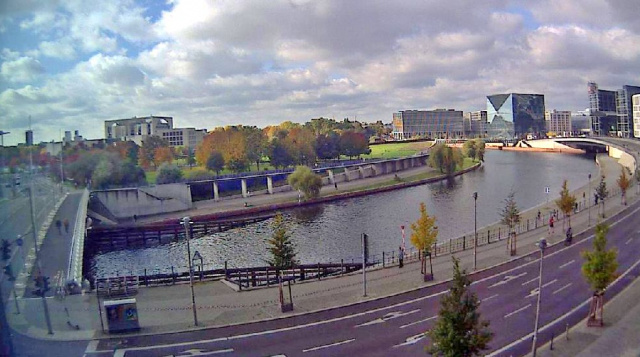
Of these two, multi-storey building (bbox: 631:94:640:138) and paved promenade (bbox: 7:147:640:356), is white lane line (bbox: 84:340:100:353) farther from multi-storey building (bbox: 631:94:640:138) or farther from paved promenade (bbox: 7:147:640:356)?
multi-storey building (bbox: 631:94:640:138)

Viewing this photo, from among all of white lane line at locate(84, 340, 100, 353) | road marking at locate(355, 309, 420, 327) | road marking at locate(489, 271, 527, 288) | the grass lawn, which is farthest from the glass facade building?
white lane line at locate(84, 340, 100, 353)

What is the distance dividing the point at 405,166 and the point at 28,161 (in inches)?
2142

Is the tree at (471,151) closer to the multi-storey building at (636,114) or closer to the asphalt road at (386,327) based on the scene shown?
the multi-storey building at (636,114)

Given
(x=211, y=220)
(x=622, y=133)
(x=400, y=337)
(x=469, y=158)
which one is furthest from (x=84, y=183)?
(x=622, y=133)

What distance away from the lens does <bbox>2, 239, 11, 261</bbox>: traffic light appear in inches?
301

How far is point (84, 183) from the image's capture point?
35.9m

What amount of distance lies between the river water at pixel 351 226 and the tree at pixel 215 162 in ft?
48.7

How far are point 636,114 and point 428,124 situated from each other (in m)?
73.5

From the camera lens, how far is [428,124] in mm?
146625

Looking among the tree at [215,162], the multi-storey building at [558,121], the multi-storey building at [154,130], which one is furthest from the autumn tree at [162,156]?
the multi-storey building at [558,121]

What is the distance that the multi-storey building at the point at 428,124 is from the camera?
463 ft

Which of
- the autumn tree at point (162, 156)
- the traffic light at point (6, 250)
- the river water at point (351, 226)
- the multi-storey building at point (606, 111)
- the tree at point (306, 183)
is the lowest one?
the river water at point (351, 226)

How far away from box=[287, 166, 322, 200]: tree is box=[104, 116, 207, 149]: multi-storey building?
32.5 metres

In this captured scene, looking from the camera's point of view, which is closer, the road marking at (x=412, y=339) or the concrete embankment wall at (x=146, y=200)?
the road marking at (x=412, y=339)
